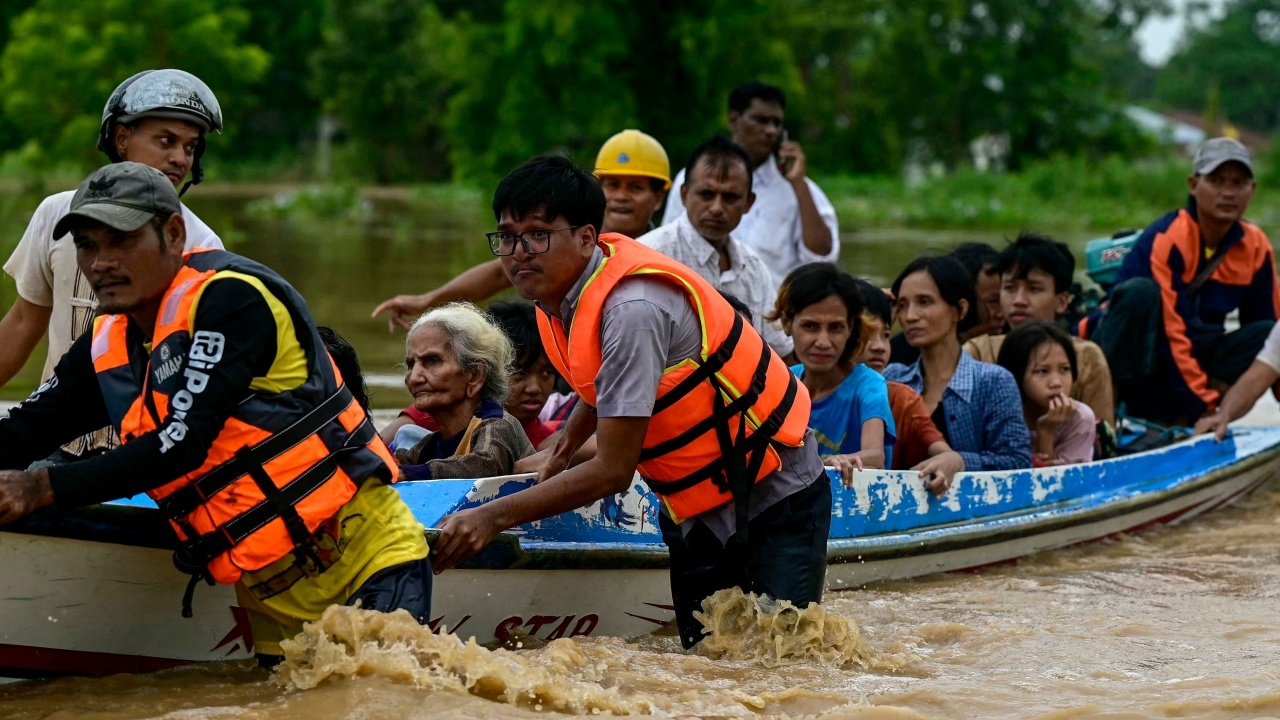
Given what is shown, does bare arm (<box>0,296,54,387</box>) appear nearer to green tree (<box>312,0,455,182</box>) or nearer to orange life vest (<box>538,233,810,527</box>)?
orange life vest (<box>538,233,810,527</box>)

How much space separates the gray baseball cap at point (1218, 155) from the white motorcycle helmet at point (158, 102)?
17.6ft

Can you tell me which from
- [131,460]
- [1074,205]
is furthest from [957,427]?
[1074,205]

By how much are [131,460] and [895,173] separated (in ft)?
139

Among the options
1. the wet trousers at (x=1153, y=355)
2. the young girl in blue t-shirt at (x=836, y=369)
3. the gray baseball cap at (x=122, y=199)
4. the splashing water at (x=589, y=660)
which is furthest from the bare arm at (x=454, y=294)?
the wet trousers at (x=1153, y=355)

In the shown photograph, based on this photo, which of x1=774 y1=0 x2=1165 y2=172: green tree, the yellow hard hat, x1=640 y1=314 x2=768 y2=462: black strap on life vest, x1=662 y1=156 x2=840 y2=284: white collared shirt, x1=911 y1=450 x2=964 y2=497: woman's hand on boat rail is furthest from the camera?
x1=774 y1=0 x2=1165 y2=172: green tree

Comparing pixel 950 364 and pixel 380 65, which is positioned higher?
pixel 380 65

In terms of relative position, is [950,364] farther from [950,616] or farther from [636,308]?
[636,308]

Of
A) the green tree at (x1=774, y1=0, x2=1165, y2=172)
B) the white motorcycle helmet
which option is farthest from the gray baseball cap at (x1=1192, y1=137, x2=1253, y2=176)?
the green tree at (x1=774, y1=0, x2=1165, y2=172)

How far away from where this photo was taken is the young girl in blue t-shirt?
17.2ft

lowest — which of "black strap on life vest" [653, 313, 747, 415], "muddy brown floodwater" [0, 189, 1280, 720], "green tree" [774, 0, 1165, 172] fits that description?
"muddy brown floodwater" [0, 189, 1280, 720]

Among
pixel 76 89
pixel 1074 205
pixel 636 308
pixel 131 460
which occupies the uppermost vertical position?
pixel 76 89

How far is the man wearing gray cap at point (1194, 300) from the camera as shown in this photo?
777cm

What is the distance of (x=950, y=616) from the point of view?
545cm

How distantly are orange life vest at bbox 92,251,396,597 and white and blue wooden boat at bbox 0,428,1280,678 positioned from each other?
414mm
